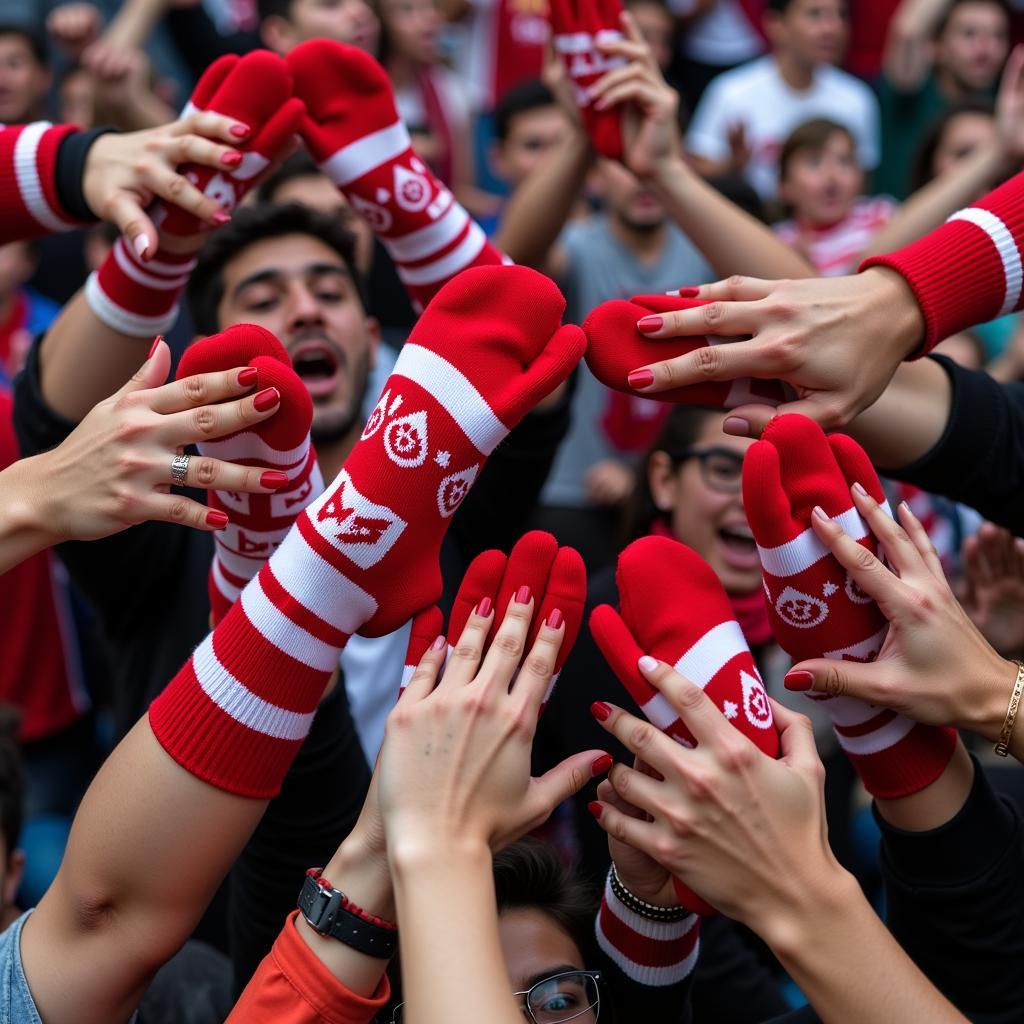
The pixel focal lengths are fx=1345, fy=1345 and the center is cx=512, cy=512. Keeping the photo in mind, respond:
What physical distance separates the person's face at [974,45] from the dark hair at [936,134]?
102 cm

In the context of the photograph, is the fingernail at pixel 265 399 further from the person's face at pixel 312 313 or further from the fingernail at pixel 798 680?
the person's face at pixel 312 313

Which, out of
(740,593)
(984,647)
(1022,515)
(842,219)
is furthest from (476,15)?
(984,647)

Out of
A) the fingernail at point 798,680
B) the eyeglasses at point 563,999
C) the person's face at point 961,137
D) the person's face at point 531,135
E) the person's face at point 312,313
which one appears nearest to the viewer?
the fingernail at point 798,680

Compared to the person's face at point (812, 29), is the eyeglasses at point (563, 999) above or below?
above

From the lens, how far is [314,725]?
1.84 m

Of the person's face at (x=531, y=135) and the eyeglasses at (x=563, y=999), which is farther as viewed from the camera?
the person's face at (x=531, y=135)

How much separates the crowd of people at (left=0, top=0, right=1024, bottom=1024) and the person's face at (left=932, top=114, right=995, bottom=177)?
1.75 meters

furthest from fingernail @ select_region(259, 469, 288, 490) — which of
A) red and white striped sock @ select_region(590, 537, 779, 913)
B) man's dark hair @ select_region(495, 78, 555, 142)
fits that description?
man's dark hair @ select_region(495, 78, 555, 142)

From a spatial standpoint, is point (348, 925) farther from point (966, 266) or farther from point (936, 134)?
point (936, 134)

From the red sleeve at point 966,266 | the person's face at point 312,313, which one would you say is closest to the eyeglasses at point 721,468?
the person's face at point 312,313

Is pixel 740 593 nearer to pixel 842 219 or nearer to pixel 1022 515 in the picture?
pixel 1022 515

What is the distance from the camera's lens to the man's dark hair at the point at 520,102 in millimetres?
4289

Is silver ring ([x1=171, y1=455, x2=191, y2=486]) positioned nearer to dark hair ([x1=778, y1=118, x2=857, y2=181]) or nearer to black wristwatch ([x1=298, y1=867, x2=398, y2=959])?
black wristwatch ([x1=298, y1=867, x2=398, y2=959])

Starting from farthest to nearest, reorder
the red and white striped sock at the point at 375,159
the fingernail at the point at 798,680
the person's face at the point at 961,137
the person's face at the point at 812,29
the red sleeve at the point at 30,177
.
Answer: the person's face at the point at 812,29
the person's face at the point at 961,137
the red and white striped sock at the point at 375,159
the red sleeve at the point at 30,177
the fingernail at the point at 798,680
